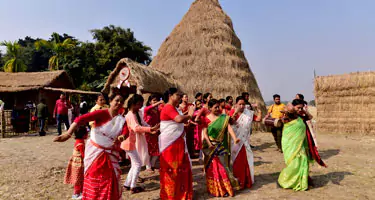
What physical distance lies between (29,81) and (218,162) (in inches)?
640

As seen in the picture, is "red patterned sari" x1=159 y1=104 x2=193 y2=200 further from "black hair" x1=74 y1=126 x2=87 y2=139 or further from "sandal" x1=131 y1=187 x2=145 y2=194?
"black hair" x1=74 y1=126 x2=87 y2=139

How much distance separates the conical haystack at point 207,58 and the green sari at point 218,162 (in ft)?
26.9

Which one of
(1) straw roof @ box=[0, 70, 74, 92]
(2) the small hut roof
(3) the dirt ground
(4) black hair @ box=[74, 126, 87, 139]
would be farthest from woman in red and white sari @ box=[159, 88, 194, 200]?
(1) straw roof @ box=[0, 70, 74, 92]

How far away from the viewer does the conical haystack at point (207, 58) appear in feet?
40.4

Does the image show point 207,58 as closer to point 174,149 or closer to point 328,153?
point 328,153

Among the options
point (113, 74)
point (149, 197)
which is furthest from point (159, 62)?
point (149, 197)

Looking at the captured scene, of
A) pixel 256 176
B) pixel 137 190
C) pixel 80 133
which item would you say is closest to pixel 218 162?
pixel 137 190

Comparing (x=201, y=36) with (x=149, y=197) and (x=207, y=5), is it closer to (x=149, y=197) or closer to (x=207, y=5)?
(x=207, y=5)

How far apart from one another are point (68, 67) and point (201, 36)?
53.2 feet

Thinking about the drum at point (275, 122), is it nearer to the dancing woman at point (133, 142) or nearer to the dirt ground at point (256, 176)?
the dirt ground at point (256, 176)

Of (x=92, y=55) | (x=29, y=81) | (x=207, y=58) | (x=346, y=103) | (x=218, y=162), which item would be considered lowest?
(x=218, y=162)

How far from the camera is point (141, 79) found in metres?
9.80

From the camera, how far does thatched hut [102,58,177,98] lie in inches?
388

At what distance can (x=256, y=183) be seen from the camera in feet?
14.8
